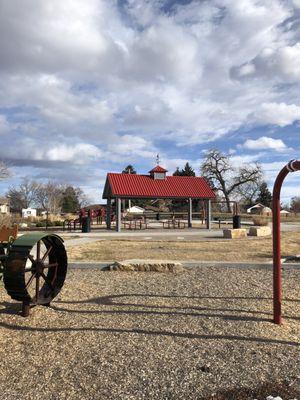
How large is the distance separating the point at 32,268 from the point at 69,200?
85665mm

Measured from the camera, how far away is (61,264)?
20.8 feet

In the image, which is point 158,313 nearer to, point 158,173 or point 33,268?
point 33,268

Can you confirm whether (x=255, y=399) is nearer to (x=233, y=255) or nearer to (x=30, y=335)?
(x=30, y=335)

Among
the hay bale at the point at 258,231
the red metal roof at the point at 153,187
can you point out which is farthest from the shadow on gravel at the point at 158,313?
the red metal roof at the point at 153,187

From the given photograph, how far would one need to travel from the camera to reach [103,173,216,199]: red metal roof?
27547 mm

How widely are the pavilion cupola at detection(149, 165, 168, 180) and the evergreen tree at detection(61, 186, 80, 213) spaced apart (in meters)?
58.1

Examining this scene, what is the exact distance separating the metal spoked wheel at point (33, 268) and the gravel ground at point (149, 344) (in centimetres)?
24

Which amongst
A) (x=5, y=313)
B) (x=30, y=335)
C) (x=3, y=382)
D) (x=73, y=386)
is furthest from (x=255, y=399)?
(x=5, y=313)

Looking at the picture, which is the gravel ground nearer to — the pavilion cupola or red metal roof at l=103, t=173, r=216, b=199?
red metal roof at l=103, t=173, r=216, b=199

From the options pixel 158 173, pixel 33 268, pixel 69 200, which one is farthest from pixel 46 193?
pixel 33 268

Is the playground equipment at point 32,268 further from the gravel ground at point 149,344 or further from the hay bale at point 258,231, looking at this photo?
the hay bale at point 258,231

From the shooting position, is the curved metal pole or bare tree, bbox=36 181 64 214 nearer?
the curved metal pole

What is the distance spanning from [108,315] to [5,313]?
4.17ft

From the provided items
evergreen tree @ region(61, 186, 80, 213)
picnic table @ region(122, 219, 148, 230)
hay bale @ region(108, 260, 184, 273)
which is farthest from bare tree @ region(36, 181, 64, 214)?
hay bale @ region(108, 260, 184, 273)
